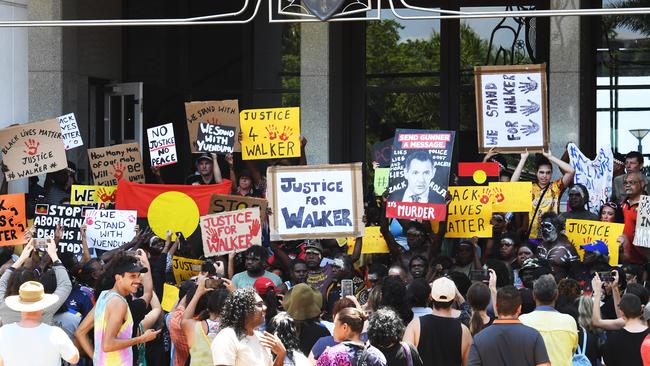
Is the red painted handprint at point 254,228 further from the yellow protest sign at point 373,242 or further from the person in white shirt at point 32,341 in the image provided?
the person in white shirt at point 32,341

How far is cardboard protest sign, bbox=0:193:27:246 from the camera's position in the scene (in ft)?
48.3

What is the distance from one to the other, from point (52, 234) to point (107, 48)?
609cm

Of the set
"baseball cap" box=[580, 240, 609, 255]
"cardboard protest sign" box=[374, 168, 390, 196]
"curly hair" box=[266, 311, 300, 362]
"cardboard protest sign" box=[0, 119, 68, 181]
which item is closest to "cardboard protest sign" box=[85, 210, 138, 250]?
"cardboard protest sign" box=[0, 119, 68, 181]

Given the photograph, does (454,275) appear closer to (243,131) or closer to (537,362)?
(537,362)

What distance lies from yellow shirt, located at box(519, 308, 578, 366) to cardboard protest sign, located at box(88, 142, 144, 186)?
7740 mm

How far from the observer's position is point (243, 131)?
15969 mm

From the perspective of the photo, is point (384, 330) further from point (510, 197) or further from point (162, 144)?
point (162, 144)

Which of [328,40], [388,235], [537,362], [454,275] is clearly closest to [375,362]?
[537,362]

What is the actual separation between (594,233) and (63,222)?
5.63 m

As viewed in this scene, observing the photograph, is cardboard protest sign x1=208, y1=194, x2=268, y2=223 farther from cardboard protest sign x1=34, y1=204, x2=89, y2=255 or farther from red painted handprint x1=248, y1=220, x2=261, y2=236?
cardboard protest sign x1=34, y1=204, x2=89, y2=255

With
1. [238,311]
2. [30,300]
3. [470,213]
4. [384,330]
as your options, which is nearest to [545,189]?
[470,213]

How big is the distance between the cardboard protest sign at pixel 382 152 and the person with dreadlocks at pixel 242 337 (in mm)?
9396

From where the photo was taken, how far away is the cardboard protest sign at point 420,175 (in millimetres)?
14484

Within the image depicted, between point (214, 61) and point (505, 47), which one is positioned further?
point (214, 61)
